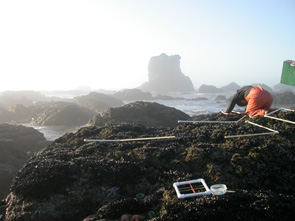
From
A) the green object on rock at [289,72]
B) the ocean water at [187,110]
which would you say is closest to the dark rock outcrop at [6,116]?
the ocean water at [187,110]

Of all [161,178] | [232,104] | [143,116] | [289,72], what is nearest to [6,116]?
[143,116]

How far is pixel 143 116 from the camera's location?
53.3 feet

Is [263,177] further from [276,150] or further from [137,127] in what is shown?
[137,127]

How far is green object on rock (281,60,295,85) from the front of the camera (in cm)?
1074

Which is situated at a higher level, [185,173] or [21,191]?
[185,173]

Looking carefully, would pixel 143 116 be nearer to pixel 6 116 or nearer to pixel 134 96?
pixel 6 116

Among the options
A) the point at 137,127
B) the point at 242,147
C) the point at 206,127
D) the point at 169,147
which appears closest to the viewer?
the point at 242,147

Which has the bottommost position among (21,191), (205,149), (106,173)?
(21,191)

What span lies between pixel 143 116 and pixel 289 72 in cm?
870

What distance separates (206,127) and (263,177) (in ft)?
9.46

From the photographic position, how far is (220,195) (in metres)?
3.90

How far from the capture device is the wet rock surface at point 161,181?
12.3ft

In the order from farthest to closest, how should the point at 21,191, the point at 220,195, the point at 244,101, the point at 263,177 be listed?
the point at 244,101 < the point at 21,191 < the point at 263,177 < the point at 220,195

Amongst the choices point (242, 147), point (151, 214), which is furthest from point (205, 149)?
point (151, 214)
